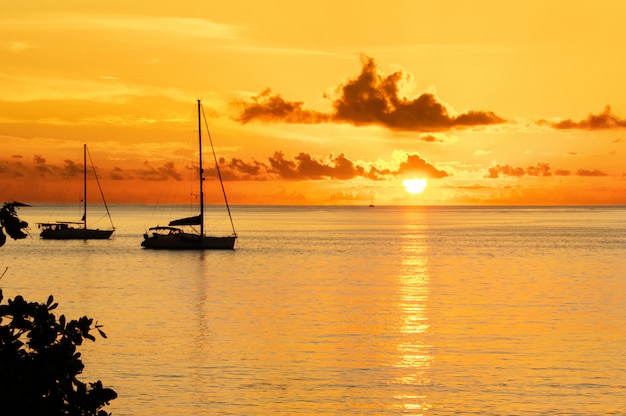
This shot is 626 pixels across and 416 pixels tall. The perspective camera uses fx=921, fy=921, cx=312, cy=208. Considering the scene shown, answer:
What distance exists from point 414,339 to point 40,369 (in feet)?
120

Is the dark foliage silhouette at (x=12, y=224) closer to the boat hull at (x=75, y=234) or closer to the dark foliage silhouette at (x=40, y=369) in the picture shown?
the dark foliage silhouette at (x=40, y=369)

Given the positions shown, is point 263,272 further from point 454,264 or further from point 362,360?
point 362,360

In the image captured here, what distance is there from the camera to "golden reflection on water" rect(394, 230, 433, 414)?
113ft

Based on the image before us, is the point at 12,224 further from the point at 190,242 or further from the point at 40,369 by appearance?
the point at 190,242

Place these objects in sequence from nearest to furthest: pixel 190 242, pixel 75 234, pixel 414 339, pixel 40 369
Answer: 1. pixel 40 369
2. pixel 414 339
3. pixel 190 242
4. pixel 75 234

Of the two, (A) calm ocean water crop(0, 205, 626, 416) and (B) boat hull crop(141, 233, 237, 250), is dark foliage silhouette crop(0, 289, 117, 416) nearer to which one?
(A) calm ocean water crop(0, 205, 626, 416)

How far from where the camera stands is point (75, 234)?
156 m

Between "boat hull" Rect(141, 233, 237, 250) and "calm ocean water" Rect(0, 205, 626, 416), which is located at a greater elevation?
"boat hull" Rect(141, 233, 237, 250)

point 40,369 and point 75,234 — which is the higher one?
point 40,369

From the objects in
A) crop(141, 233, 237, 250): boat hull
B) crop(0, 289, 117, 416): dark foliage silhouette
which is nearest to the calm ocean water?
crop(141, 233, 237, 250): boat hull

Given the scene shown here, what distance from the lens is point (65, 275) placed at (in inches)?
3637

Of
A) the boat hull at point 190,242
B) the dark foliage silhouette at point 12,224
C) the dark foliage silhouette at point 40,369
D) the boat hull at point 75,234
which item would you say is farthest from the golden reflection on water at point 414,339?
the boat hull at point 75,234

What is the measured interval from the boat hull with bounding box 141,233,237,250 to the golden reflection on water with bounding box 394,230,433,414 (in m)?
33.0

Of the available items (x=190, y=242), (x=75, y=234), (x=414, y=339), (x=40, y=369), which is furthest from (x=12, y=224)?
(x=75, y=234)
